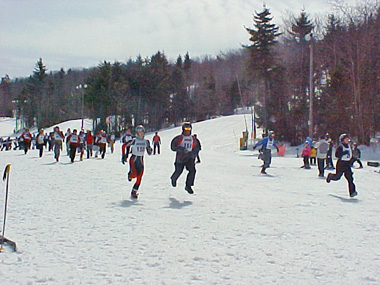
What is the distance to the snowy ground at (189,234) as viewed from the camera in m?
5.11

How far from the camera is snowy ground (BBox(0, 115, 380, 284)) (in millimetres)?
5105

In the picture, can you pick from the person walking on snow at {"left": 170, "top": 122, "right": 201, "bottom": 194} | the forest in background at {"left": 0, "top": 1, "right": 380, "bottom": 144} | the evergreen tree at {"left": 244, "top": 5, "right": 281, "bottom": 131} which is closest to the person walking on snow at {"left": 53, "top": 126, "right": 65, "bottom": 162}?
the person walking on snow at {"left": 170, "top": 122, "right": 201, "bottom": 194}

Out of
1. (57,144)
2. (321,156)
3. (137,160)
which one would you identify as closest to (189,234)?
(137,160)

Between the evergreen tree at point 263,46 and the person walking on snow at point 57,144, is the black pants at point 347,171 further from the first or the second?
the evergreen tree at point 263,46

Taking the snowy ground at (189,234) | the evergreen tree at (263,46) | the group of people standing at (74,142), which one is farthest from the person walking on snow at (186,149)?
the evergreen tree at (263,46)

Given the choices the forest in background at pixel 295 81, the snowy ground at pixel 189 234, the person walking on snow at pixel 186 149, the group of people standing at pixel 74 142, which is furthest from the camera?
the forest in background at pixel 295 81

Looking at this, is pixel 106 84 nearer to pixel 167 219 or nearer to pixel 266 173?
pixel 266 173

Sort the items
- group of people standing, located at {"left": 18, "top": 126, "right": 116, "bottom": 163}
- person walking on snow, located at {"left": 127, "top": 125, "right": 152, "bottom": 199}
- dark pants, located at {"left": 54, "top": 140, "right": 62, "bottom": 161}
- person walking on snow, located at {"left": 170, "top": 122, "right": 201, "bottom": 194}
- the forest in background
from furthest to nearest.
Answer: the forest in background → dark pants, located at {"left": 54, "top": 140, "right": 62, "bottom": 161} → group of people standing, located at {"left": 18, "top": 126, "right": 116, "bottom": 163} → person walking on snow, located at {"left": 170, "top": 122, "right": 201, "bottom": 194} → person walking on snow, located at {"left": 127, "top": 125, "right": 152, "bottom": 199}

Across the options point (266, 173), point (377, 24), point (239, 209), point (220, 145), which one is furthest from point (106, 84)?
point (239, 209)

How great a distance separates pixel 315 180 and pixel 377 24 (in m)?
24.4

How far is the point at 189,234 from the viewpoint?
6.91 metres

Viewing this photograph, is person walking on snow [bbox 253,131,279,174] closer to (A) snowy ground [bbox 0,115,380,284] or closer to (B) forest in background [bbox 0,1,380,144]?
(A) snowy ground [bbox 0,115,380,284]

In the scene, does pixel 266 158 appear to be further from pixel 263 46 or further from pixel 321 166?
pixel 263 46

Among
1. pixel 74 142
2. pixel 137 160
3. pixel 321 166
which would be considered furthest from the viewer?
pixel 74 142
